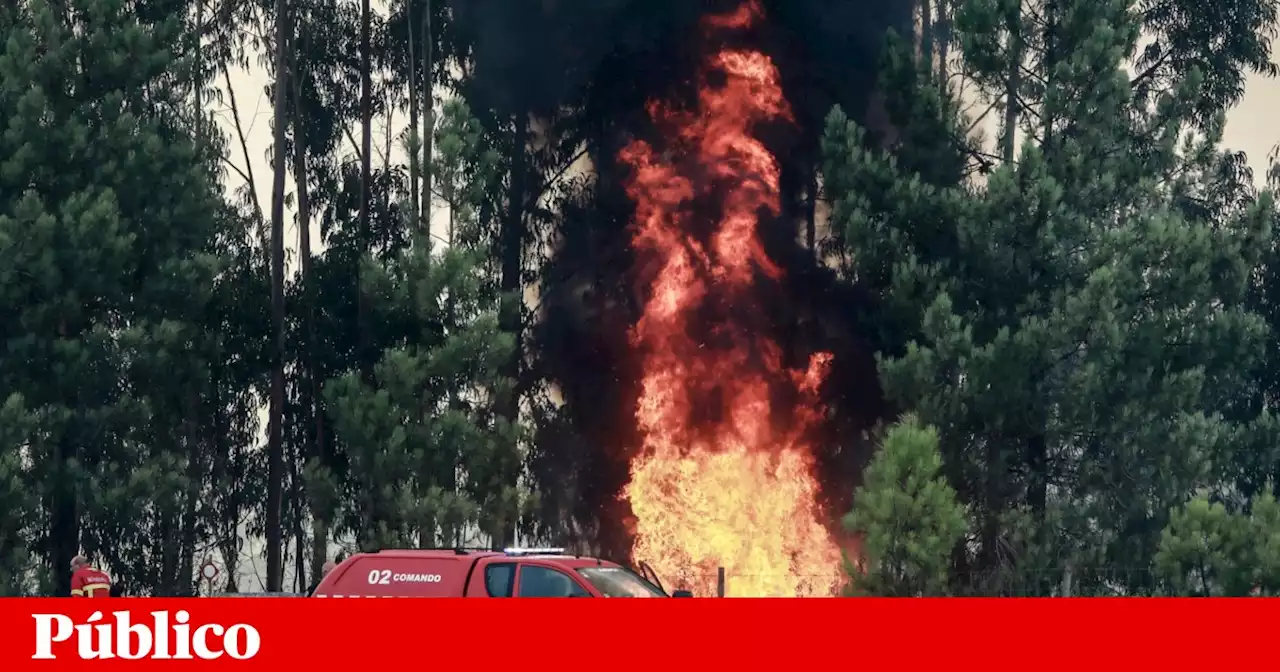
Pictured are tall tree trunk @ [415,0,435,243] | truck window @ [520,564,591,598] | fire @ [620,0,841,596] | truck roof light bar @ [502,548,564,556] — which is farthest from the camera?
tall tree trunk @ [415,0,435,243]

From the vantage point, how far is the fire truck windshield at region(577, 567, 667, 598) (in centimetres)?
2194

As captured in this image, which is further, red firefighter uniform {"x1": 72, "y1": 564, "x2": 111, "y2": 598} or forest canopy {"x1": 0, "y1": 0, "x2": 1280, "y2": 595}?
forest canopy {"x1": 0, "y1": 0, "x2": 1280, "y2": 595}

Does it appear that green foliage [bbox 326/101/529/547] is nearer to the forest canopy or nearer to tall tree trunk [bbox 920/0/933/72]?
the forest canopy

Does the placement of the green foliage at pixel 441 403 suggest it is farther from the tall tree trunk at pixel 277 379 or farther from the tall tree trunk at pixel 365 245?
the tall tree trunk at pixel 277 379

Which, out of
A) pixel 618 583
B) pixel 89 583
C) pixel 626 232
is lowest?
pixel 618 583

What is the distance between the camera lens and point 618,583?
→ 877 inches

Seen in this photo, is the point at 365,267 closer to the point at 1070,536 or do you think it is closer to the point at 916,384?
the point at 916,384

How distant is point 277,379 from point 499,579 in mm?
24295

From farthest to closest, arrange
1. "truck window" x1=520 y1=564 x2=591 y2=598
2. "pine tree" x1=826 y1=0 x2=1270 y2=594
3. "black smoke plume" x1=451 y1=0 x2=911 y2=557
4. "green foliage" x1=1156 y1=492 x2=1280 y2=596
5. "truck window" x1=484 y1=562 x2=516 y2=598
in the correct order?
1. "black smoke plume" x1=451 y1=0 x2=911 y2=557
2. "pine tree" x1=826 y1=0 x2=1270 y2=594
3. "green foliage" x1=1156 y1=492 x2=1280 y2=596
4. "truck window" x1=484 y1=562 x2=516 y2=598
5. "truck window" x1=520 y1=564 x2=591 y2=598

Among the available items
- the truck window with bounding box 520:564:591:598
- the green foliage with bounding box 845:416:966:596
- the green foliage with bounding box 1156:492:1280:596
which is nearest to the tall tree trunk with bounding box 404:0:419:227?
the green foliage with bounding box 845:416:966:596

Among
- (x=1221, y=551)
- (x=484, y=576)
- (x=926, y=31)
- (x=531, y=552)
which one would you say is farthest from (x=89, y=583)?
(x=926, y=31)

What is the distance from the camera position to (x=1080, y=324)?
39094 mm

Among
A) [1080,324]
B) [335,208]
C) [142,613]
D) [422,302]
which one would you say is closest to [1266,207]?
[1080,324]

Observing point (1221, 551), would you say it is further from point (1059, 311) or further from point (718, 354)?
point (718, 354)
